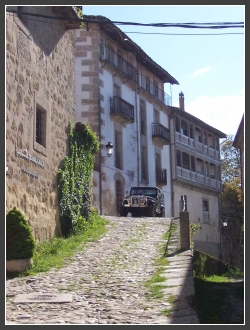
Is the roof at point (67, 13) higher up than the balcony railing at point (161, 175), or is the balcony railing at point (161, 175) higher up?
the roof at point (67, 13)

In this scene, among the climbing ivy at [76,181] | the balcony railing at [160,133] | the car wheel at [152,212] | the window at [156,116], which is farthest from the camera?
the window at [156,116]

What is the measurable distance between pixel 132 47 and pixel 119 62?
1640mm

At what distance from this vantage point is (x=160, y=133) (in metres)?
34.7

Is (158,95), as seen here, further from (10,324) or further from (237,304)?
(10,324)

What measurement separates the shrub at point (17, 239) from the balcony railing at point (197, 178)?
2552 cm

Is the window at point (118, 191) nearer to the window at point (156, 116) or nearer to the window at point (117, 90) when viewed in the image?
the window at point (117, 90)

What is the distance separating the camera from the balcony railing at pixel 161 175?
3441cm

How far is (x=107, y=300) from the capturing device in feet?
32.0

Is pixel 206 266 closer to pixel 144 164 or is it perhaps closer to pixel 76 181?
pixel 76 181

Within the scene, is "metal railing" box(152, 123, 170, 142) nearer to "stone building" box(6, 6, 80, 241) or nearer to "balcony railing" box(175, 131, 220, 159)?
"balcony railing" box(175, 131, 220, 159)

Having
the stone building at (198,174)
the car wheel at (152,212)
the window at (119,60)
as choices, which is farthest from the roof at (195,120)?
the car wheel at (152,212)

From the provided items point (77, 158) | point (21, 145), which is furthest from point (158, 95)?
point (21, 145)

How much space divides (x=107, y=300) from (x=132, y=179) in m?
21.1

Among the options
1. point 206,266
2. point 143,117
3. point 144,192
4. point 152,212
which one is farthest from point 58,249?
point 143,117
